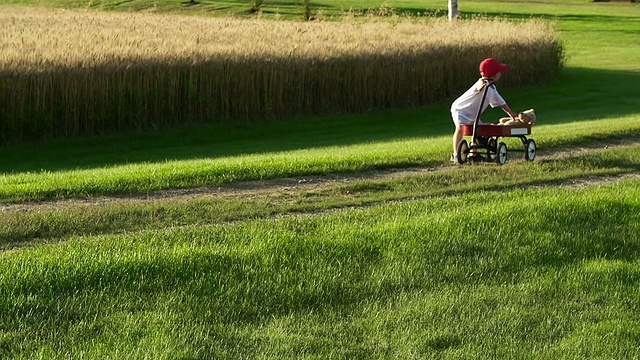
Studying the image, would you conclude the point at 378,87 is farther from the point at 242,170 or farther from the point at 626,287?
the point at 626,287

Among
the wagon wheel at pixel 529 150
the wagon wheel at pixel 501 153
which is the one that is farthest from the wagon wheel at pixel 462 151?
the wagon wheel at pixel 529 150

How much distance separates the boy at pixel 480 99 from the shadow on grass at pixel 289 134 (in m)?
5.33

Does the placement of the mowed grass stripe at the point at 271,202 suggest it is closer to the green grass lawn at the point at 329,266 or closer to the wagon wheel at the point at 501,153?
the green grass lawn at the point at 329,266

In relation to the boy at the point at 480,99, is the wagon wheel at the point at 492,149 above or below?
below

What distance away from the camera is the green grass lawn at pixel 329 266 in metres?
7.05

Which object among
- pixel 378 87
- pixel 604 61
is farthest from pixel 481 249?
pixel 604 61

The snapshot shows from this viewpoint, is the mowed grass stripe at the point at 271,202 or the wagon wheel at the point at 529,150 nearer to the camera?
the mowed grass stripe at the point at 271,202

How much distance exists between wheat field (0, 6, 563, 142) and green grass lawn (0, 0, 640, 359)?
6207 millimetres

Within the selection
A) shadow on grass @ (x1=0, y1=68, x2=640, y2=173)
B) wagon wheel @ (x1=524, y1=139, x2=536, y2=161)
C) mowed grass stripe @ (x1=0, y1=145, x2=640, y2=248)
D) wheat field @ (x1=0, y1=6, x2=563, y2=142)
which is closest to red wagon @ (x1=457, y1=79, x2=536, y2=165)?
wagon wheel @ (x1=524, y1=139, x2=536, y2=161)

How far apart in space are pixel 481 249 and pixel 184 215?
3.02 meters

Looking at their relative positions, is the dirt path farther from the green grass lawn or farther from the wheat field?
the wheat field

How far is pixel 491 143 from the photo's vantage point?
13.8 meters

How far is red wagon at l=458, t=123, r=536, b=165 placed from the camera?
13281 millimetres

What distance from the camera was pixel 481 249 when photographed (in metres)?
8.99
